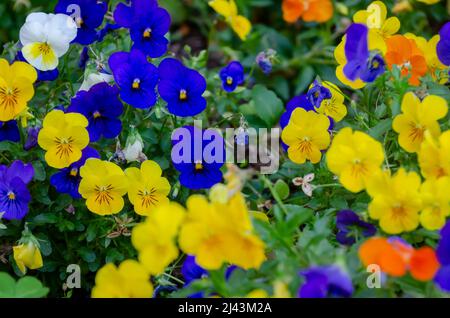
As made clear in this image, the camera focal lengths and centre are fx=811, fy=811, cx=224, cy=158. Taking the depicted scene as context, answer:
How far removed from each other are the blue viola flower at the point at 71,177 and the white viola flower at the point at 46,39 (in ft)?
0.94

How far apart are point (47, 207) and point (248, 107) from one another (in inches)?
38.6

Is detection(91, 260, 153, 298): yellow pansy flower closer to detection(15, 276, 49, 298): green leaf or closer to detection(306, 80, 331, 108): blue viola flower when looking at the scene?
detection(15, 276, 49, 298): green leaf

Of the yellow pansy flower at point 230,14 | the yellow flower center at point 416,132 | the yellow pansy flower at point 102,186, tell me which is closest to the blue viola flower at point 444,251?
the yellow flower center at point 416,132

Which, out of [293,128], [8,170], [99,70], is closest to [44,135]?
[8,170]

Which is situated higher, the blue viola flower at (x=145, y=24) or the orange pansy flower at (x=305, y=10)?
the orange pansy flower at (x=305, y=10)

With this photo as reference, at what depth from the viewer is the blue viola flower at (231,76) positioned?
2820mm

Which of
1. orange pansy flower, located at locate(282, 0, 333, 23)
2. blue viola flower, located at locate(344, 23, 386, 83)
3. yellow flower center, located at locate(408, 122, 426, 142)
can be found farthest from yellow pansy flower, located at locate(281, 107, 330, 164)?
orange pansy flower, located at locate(282, 0, 333, 23)

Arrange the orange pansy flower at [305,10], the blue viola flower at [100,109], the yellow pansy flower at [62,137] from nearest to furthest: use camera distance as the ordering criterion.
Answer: the yellow pansy flower at [62,137] → the blue viola flower at [100,109] → the orange pansy flower at [305,10]

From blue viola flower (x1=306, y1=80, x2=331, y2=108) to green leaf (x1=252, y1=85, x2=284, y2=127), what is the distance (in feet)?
1.93

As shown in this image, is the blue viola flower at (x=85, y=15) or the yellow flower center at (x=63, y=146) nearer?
the yellow flower center at (x=63, y=146)

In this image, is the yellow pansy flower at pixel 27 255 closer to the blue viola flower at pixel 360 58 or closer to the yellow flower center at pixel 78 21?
the yellow flower center at pixel 78 21

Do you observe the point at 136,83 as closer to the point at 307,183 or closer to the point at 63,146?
the point at 63,146

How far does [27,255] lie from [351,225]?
0.86m

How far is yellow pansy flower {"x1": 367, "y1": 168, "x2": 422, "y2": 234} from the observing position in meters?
1.91
